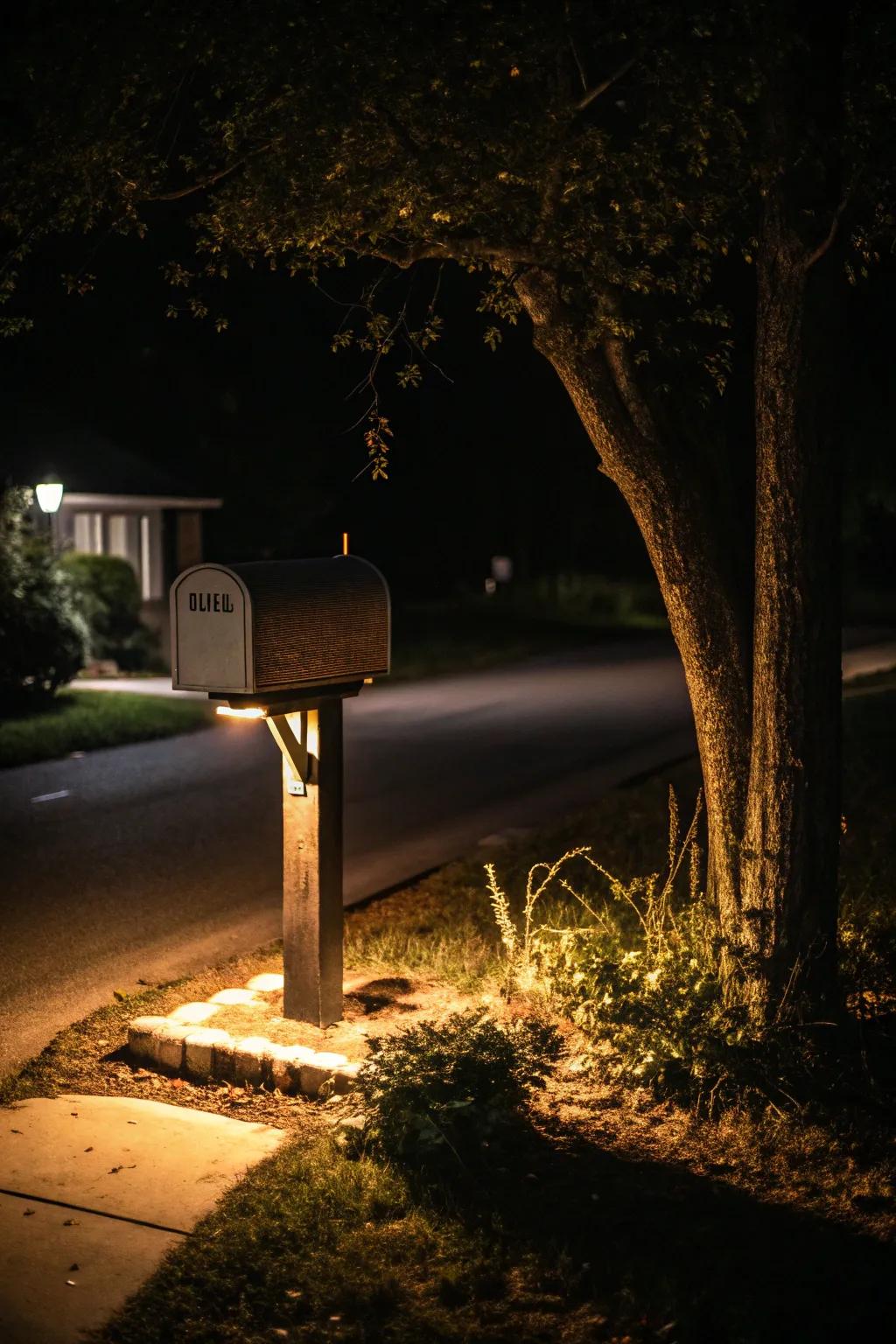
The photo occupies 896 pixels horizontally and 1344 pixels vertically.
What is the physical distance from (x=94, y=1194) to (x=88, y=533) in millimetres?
23630

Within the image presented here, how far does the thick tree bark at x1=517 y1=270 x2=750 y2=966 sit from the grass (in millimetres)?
10230

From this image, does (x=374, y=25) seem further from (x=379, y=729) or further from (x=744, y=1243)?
(x=379, y=729)

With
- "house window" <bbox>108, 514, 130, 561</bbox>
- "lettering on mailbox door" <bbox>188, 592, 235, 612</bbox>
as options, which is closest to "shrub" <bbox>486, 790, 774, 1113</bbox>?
"lettering on mailbox door" <bbox>188, 592, 235, 612</bbox>

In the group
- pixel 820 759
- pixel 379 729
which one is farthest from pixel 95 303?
pixel 820 759

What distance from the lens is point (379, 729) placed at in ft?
55.7

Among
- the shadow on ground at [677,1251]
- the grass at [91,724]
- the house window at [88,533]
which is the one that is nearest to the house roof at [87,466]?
the house window at [88,533]

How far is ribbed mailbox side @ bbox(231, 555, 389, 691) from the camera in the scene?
5559 mm

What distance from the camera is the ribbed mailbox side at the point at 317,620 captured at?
556 centimetres

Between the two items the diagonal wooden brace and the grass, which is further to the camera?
the grass

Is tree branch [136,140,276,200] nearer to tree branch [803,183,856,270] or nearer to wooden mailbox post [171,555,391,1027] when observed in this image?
wooden mailbox post [171,555,391,1027]

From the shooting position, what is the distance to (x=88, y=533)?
2717 cm

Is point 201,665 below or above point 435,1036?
above

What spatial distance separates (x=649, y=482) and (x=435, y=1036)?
102 inches

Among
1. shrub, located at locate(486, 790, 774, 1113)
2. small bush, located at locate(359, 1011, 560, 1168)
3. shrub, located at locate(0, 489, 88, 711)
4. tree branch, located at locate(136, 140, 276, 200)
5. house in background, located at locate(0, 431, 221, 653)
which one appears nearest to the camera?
small bush, located at locate(359, 1011, 560, 1168)
